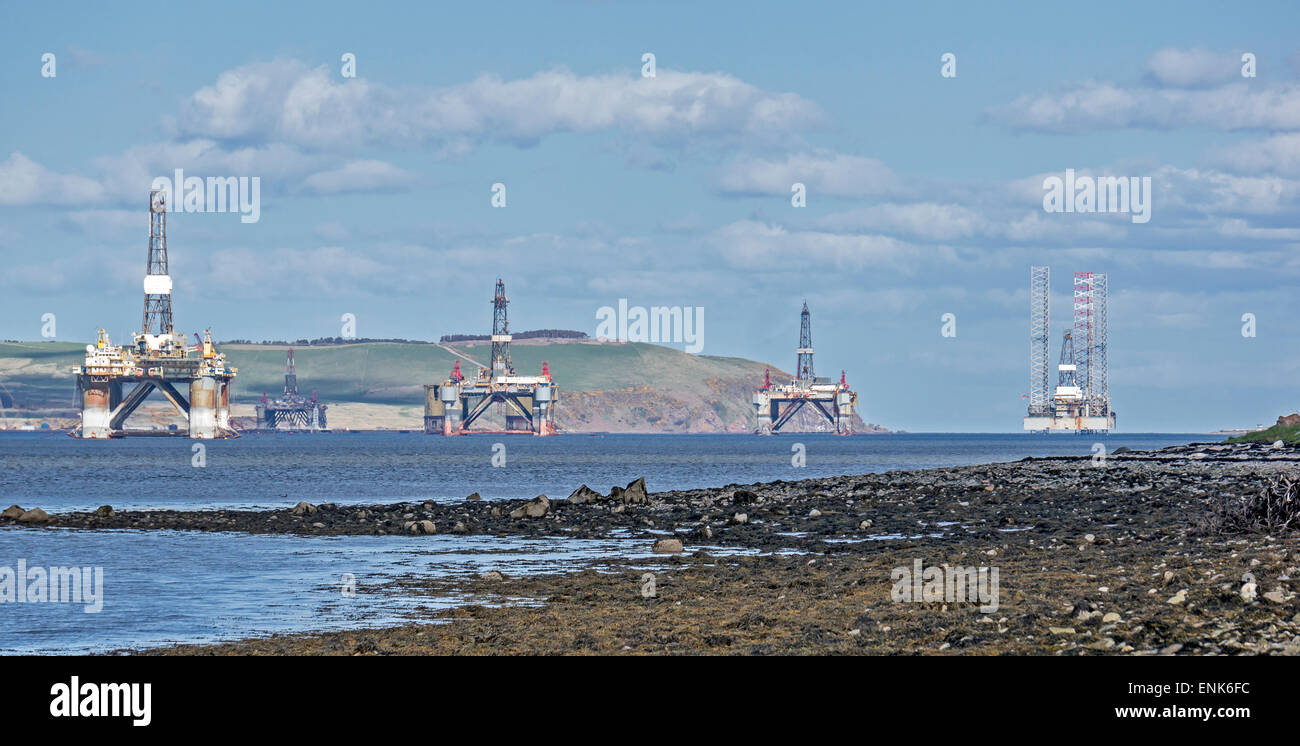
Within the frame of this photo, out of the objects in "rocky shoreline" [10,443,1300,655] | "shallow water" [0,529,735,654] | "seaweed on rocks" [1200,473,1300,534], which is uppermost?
"seaweed on rocks" [1200,473,1300,534]

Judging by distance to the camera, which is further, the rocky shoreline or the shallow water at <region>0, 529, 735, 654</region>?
the shallow water at <region>0, 529, 735, 654</region>

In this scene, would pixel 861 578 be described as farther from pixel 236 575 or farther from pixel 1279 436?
pixel 1279 436

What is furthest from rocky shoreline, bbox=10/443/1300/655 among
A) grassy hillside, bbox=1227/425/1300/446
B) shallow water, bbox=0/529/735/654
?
grassy hillside, bbox=1227/425/1300/446

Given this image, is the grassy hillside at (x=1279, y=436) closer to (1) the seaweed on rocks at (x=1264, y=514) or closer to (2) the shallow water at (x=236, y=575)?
(1) the seaweed on rocks at (x=1264, y=514)

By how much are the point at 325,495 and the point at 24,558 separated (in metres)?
41.7

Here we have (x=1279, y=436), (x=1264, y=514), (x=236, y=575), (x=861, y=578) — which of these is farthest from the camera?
(x=1279, y=436)

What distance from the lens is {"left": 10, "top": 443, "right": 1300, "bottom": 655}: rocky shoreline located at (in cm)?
1862

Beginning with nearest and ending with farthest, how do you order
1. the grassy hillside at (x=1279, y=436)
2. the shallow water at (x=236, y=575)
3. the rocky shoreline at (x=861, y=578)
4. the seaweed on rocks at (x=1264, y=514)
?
the rocky shoreline at (x=861, y=578) < the shallow water at (x=236, y=575) < the seaweed on rocks at (x=1264, y=514) < the grassy hillside at (x=1279, y=436)

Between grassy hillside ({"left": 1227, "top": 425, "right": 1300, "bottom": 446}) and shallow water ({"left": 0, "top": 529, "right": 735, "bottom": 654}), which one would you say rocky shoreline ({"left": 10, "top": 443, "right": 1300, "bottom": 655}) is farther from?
grassy hillside ({"left": 1227, "top": 425, "right": 1300, "bottom": 446})

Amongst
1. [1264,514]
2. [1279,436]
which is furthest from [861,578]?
[1279,436]

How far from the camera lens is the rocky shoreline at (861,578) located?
18625 mm

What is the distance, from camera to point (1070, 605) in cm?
2064

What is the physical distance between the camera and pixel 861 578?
27250 mm

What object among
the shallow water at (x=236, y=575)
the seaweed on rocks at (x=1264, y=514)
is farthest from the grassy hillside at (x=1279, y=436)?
the shallow water at (x=236, y=575)
